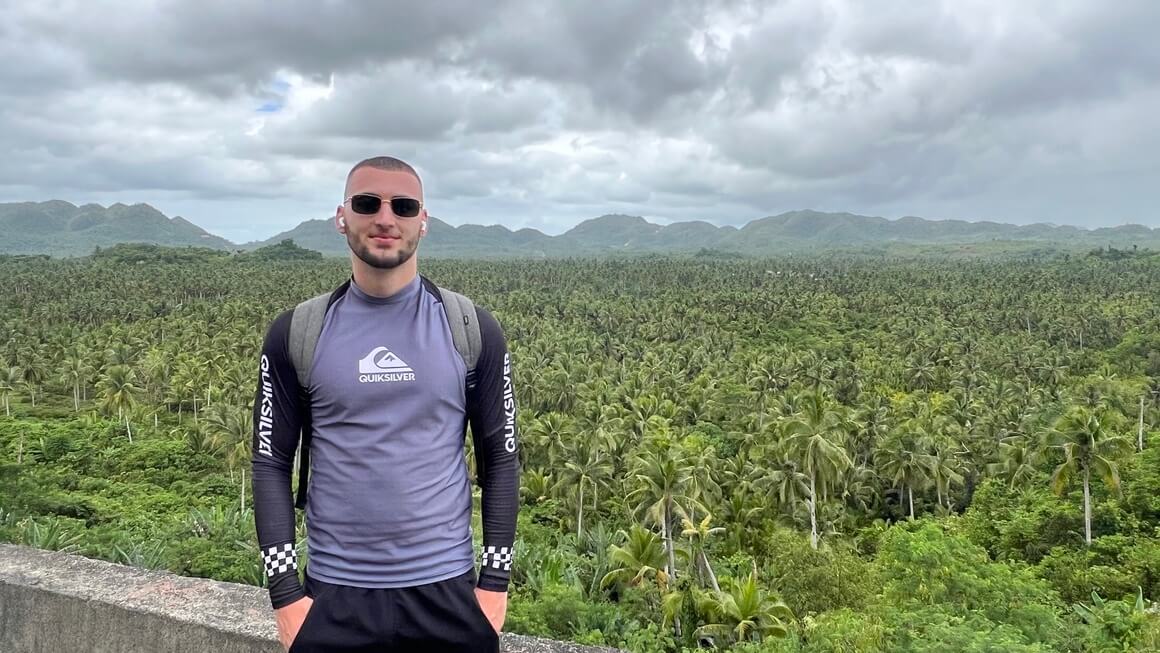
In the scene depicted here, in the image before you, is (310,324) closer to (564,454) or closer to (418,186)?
(418,186)

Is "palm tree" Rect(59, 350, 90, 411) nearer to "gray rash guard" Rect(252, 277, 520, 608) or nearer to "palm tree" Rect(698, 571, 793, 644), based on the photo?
"palm tree" Rect(698, 571, 793, 644)

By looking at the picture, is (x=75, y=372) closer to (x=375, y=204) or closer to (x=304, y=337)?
(x=304, y=337)

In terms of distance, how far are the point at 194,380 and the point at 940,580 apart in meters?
62.9

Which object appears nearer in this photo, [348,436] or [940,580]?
[348,436]

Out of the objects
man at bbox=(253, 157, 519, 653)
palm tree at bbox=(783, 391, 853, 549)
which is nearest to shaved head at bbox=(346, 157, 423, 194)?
man at bbox=(253, 157, 519, 653)

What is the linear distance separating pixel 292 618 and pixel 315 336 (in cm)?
123

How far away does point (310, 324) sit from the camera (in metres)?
3.22

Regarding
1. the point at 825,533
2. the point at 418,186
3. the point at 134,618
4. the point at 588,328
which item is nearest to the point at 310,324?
the point at 418,186

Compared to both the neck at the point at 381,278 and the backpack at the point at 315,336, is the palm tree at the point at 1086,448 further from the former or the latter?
the neck at the point at 381,278

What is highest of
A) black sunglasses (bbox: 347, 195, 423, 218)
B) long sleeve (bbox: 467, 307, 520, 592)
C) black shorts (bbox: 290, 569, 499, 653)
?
black sunglasses (bbox: 347, 195, 423, 218)

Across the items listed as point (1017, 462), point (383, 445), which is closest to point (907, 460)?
point (1017, 462)

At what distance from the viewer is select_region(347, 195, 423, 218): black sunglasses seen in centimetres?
324

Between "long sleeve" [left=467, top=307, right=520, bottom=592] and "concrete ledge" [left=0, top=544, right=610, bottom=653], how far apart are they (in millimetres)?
1628

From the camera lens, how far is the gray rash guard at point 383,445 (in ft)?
10.3
